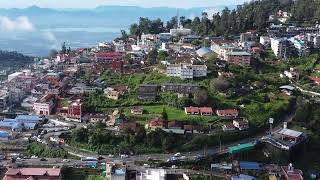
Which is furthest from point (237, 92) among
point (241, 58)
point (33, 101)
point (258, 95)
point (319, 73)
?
point (33, 101)

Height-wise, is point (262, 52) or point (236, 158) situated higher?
point (262, 52)

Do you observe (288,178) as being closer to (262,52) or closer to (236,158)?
(236,158)

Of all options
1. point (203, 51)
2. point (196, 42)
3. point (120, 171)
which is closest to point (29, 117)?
point (120, 171)

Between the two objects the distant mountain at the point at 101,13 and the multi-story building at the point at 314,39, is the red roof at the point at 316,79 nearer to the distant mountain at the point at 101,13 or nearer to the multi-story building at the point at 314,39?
the multi-story building at the point at 314,39

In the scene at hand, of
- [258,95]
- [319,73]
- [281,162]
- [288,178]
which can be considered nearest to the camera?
[288,178]

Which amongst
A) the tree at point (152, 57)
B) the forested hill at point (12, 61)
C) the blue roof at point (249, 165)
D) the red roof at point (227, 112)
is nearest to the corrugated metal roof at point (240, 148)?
the blue roof at point (249, 165)
